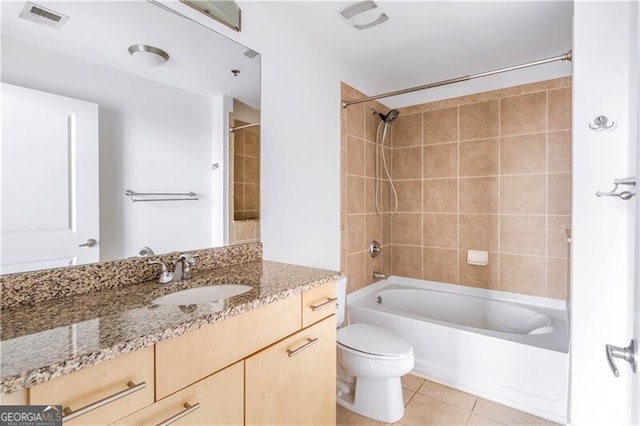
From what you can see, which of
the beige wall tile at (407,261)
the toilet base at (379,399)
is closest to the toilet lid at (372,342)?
the toilet base at (379,399)

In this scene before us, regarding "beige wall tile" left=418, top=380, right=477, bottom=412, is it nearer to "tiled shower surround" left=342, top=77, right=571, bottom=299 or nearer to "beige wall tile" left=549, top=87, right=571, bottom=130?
"tiled shower surround" left=342, top=77, right=571, bottom=299

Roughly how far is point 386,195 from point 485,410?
6.28 feet

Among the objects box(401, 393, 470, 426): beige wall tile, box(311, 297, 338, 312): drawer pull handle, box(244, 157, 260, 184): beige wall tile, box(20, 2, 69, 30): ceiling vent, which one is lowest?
box(401, 393, 470, 426): beige wall tile

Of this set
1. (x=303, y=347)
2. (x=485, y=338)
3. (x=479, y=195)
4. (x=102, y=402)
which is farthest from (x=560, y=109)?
(x=102, y=402)

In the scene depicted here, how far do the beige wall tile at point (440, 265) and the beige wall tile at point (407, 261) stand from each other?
6 centimetres

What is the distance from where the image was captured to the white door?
0.98m

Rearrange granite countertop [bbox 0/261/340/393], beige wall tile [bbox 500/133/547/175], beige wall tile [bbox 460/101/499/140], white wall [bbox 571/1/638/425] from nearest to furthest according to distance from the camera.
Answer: granite countertop [bbox 0/261/340/393] → white wall [bbox 571/1/638/425] → beige wall tile [bbox 500/133/547/175] → beige wall tile [bbox 460/101/499/140]

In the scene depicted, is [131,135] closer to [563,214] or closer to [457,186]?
[457,186]

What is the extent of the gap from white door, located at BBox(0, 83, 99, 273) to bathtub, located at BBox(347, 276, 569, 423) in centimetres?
196

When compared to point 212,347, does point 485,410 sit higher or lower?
lower

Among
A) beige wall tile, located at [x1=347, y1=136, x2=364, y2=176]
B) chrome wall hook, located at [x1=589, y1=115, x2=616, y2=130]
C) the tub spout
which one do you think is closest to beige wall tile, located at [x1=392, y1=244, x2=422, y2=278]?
the tub spout

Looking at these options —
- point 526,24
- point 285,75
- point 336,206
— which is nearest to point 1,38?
point 285,75

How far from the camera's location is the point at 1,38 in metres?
0.98

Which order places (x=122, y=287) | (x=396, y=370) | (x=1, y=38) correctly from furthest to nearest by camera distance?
(x=396, y=370)
(x=122, y=287)
(x=1, y=38)
